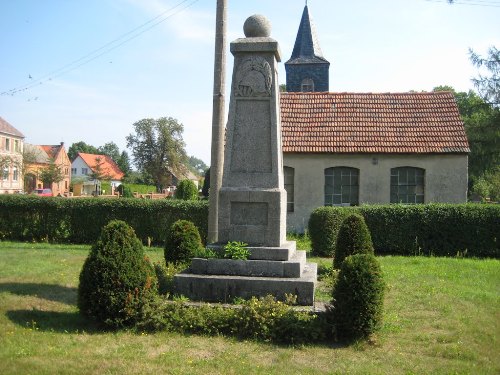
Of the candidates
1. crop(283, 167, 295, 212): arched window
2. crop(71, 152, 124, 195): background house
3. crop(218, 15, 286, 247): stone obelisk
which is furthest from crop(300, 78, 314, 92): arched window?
crop(71, 152, 124, 195): background house

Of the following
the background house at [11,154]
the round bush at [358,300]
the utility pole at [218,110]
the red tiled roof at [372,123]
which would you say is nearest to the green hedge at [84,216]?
the utility pole at [218,110]

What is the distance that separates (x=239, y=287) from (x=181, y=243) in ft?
9.82

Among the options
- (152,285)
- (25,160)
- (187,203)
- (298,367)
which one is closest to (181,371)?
(298,367)

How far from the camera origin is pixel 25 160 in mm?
51250

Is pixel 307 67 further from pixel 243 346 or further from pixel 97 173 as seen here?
pixel 97 173

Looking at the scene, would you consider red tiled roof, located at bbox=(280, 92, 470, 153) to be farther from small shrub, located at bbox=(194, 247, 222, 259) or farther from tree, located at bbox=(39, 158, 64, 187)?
tree, located at bbox=(39, 158, 64, 187)

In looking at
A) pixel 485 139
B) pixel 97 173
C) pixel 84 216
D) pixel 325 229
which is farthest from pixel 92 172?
pixel 325 229

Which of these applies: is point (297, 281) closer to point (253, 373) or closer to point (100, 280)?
point (253, 373)

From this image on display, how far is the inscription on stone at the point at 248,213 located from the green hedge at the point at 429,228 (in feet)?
23.5

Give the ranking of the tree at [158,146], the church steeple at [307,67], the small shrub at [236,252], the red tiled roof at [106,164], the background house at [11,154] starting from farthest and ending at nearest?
the red tiled roof at [106,164] < the tree at [158,146] < the background house at [11,154] < the church steeple at [307,67] < the small shrub at [236,252]

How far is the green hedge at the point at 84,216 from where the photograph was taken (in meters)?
17.1

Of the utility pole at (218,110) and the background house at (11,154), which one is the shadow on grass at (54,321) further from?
the background house at (11,154)

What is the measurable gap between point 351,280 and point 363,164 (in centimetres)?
1407

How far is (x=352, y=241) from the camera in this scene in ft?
32.9
